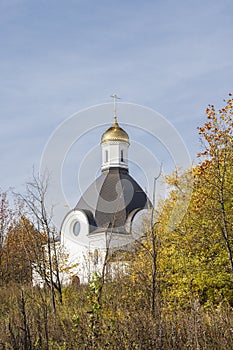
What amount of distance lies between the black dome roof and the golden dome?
117 inches

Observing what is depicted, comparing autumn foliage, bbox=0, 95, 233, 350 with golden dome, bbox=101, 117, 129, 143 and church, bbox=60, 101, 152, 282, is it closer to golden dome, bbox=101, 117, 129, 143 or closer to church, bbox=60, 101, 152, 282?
church, bbox=60, 101, 152, 282

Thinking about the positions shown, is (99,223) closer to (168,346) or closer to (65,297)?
(65,297)

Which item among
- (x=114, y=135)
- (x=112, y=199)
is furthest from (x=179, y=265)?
(x=114, y=135)

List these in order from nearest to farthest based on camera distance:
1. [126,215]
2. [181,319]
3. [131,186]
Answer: [181,319]
[126,215]
[131,186]

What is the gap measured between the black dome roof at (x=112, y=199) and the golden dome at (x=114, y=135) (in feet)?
9.78

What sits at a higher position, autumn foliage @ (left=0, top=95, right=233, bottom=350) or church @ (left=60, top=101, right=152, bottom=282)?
church @ (left=60, top=101, right=152, bottom=282)

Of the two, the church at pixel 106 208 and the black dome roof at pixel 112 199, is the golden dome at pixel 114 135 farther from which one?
the black dome roof at pixel 112 199

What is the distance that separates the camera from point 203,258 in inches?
575

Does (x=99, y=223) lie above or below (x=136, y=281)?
above

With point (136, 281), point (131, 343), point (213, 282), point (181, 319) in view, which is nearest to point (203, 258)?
point (213, 282)

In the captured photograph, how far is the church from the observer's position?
3469 cm

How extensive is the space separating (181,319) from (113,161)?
112 ft

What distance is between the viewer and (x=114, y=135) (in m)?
41.6

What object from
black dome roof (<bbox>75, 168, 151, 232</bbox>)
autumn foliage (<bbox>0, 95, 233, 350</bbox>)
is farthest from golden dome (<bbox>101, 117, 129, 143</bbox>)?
autumn foliage (<bbox>0, 95, 233, 350</bbox>)
